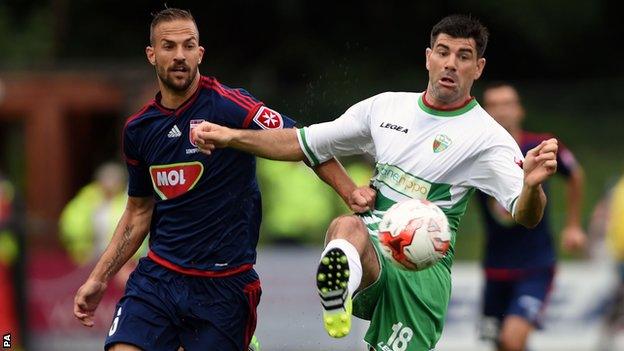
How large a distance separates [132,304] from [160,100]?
111cm

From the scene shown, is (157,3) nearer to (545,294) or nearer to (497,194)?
(545,294)

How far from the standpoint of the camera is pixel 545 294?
11195mm

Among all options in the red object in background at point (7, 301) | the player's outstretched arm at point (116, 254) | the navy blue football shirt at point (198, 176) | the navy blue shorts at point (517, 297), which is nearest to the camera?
the navy blue football shirt at point (198, 176)

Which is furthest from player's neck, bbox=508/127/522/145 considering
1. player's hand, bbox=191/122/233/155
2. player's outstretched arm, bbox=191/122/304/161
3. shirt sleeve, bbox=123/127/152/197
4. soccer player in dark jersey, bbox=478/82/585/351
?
player's hand, bbox=191/122/233/155

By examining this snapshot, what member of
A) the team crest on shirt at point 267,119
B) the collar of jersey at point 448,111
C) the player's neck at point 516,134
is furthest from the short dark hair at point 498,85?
the team crest on shirt at point 267,119

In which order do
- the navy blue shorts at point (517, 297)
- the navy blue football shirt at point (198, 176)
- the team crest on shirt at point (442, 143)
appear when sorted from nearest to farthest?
the team crest on shirt at point (442, 143), the navy blue football shirt at point (198, 176), the navy blue shorts at point (517, 297)

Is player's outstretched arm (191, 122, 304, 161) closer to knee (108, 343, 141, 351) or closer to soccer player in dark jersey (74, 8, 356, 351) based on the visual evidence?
soccer player in dark jersey (74, 8, 356, 351)

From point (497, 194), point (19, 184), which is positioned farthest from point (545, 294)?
point (19, 184)

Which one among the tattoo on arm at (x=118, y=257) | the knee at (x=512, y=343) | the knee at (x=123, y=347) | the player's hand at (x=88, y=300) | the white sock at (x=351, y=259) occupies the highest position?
the white sock at (x=351, y=259)

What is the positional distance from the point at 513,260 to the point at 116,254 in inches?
168

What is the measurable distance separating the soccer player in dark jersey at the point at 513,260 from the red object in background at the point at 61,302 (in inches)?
194

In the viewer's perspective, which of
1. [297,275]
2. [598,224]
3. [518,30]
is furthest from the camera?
[518,30]

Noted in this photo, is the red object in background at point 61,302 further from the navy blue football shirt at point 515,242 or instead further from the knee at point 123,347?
the knee at point 123,347

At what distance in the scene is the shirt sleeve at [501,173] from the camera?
7.16 m
